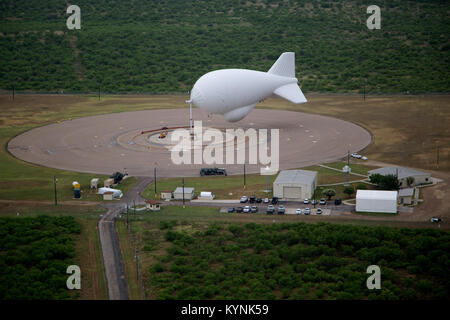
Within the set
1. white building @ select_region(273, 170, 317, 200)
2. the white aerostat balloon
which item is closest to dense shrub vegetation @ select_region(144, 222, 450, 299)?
white building @ select_region(273, 170, 317, 200)

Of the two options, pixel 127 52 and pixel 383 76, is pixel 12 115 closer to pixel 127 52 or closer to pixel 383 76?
pixel 127 52

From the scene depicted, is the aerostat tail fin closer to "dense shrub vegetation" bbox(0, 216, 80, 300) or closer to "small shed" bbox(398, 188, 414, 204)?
"small shed" bbox(398, 188, 414, 204)

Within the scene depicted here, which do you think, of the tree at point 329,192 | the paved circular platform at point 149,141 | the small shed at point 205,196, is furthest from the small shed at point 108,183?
the tree at point 329,192

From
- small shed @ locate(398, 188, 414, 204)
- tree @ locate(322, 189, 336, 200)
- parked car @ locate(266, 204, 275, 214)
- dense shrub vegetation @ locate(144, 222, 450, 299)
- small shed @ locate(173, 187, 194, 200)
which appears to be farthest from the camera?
small shed @ locate(173, 187, 194, 200)

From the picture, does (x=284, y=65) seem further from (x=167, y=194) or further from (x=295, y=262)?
(x=295, y=262)

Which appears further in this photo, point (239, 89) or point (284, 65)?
point (284, 65)

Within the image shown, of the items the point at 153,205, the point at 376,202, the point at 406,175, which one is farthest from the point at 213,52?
the point at 376,202

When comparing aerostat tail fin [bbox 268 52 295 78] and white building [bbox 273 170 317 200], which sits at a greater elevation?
aerostat tail fin [bbox 268 52 295 78]
